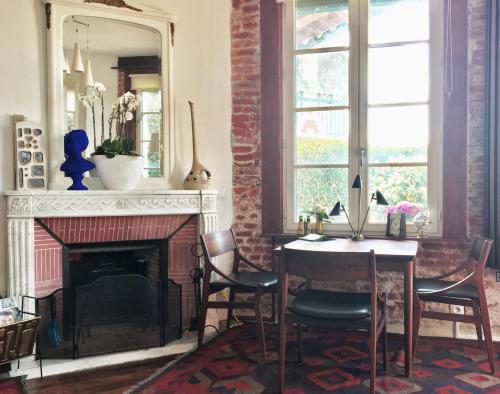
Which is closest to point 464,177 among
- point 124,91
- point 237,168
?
point 237,168

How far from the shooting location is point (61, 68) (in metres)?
3.40

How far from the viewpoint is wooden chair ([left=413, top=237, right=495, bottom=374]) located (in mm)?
2924

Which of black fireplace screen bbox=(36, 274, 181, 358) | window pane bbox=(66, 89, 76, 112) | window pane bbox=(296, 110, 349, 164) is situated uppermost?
window pane bbox=(66, 89, 76, 112)

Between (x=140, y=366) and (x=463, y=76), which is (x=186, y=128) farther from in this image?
(x=463, y=76)

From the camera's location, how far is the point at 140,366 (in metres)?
3.12

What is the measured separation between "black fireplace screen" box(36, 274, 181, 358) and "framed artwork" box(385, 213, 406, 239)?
1713 millimetres

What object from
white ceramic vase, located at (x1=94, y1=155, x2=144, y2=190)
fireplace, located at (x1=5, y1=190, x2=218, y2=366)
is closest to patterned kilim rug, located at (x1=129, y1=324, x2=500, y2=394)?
fireplace, located at (x1=5, y1=190, x2=218, y2=366)

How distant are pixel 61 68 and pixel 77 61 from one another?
0.48 feet

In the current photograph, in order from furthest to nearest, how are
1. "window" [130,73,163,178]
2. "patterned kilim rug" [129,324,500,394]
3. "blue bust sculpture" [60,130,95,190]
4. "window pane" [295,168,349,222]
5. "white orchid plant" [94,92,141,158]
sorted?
"window pane" [295,168,349,222] < "window" [130,73,163,178] < "white orchid plant" [94,92,141,158] < "blue bust sculpture" [60,130,95,190] < "patterned kilim rug" [129,324,500,394]

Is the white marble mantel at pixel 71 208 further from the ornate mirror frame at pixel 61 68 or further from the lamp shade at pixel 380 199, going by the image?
the lamp shade at pixel 380 199

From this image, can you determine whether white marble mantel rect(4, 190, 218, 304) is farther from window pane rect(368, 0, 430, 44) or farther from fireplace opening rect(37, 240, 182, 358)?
window pane rect(368, 0, 430, 44)

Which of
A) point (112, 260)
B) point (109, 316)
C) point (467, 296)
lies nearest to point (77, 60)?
point (112, 260)

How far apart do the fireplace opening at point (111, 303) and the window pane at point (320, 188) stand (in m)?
1.24

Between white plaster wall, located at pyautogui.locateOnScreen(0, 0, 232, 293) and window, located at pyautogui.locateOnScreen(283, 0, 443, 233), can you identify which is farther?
white plaster wall, located at pyautogui.locateOnScreen(0, 0, 232, 293)
